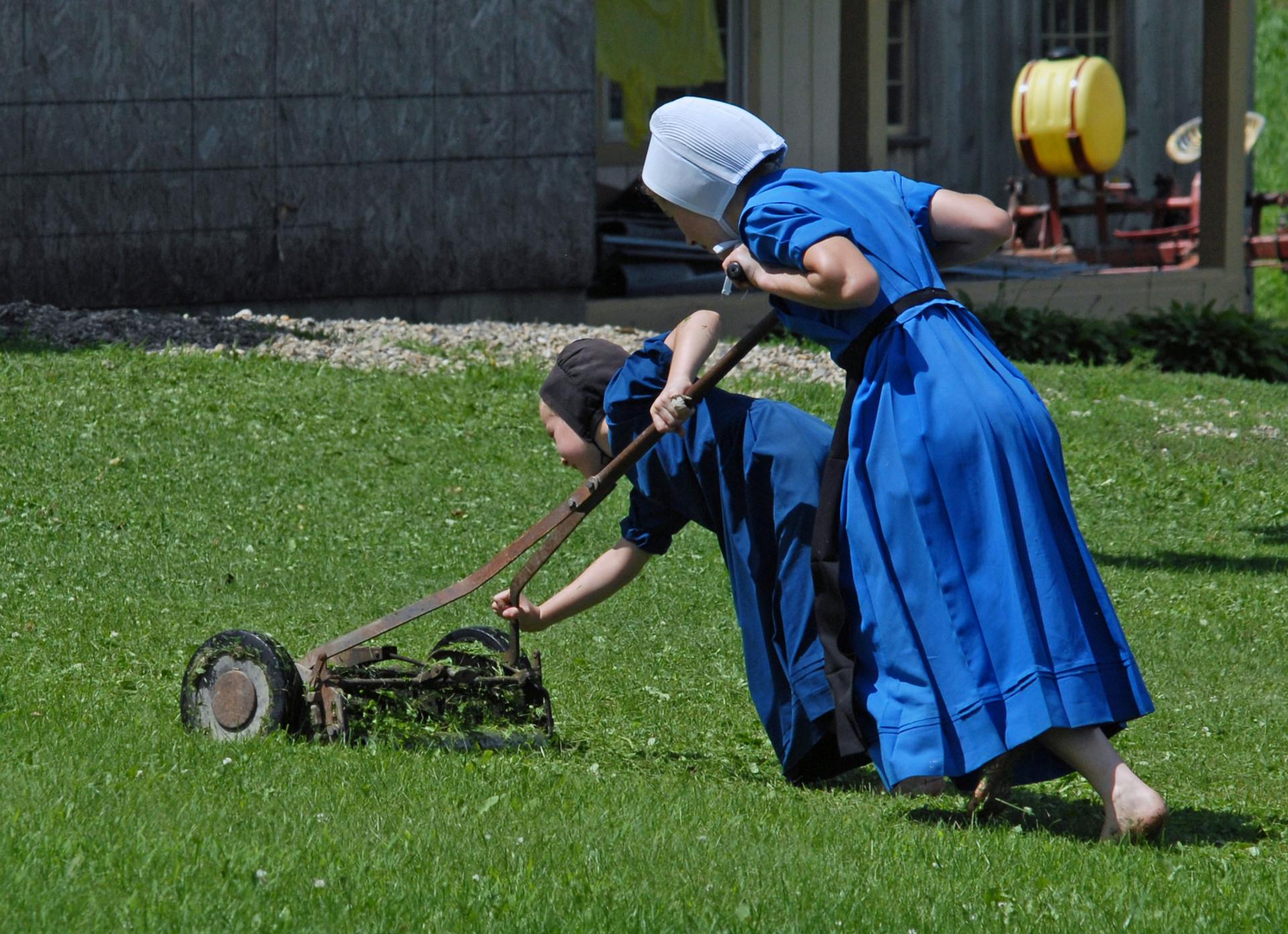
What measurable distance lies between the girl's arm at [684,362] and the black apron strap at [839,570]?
333 mm

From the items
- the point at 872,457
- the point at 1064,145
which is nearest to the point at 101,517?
the point at 872,457

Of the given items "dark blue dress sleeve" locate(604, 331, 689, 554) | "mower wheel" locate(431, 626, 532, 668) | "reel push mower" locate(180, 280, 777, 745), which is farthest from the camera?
"mower wheel" locate(431, 626, 532, 668)

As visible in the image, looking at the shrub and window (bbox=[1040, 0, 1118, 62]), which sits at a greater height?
window (bbox=[1040, 0, 1118, 62])

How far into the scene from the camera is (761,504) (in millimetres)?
4562

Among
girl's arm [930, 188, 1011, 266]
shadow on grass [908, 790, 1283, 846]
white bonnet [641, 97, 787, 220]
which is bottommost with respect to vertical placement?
shadow on grass [908, 790, 1283, 846]

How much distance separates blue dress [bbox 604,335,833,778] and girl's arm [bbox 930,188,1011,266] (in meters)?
0.55

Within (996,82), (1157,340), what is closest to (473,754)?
(1157,340)

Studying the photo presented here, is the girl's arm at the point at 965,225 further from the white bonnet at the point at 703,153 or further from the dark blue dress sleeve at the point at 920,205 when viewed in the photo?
the white bonnet at the point at 703,153

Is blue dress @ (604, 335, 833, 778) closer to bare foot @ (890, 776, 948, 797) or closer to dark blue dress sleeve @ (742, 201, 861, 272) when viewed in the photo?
bare foot @ (890, 776, 948, 797)

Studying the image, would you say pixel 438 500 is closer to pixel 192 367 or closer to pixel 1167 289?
pixel 192 367

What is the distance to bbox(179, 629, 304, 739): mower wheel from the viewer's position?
470cm

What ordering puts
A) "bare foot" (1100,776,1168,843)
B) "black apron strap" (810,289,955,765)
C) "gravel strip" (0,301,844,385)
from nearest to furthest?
"bare foot" (1100,776,1168,843)
"black apron strap" (810,289,955,765)
"gravel strip" (0,301,844,385)

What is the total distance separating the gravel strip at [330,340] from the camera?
11.4m

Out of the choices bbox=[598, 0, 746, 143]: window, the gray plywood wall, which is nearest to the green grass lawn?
the gray plywood wall
